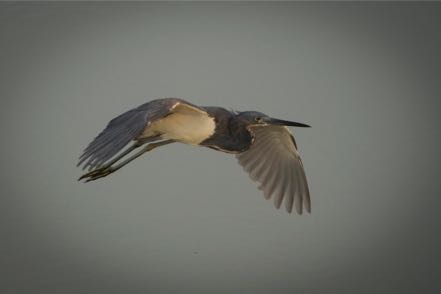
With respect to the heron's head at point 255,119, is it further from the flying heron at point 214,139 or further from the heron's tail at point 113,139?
the heron's tail at point 113,139

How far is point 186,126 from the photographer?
4.29m

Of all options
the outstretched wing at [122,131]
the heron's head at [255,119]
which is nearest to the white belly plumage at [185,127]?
the heron's head at [255,119]

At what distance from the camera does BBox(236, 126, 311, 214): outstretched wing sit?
4.83 metres

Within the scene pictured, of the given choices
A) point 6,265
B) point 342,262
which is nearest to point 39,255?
point 6,265

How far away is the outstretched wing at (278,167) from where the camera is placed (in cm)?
483

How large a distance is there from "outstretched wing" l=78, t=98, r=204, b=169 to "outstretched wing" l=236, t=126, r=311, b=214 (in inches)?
46.3

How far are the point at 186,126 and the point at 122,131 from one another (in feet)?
3.11

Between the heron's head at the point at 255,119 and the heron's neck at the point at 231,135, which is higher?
the heron's head at the point at 255,119

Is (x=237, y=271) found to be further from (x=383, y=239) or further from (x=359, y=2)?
(x=359, y=2)

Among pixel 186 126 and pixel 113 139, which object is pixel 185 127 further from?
pixel 113 139

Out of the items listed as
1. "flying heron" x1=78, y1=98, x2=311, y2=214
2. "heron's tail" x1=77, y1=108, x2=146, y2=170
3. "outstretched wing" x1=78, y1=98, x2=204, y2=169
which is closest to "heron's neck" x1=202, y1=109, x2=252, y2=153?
"flying heron" x1=78, y1=98, x2=311, y2=214

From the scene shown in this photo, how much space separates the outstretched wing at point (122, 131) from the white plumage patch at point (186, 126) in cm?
35

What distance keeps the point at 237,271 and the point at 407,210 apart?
225 cm

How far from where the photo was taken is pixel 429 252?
5.91 metres
